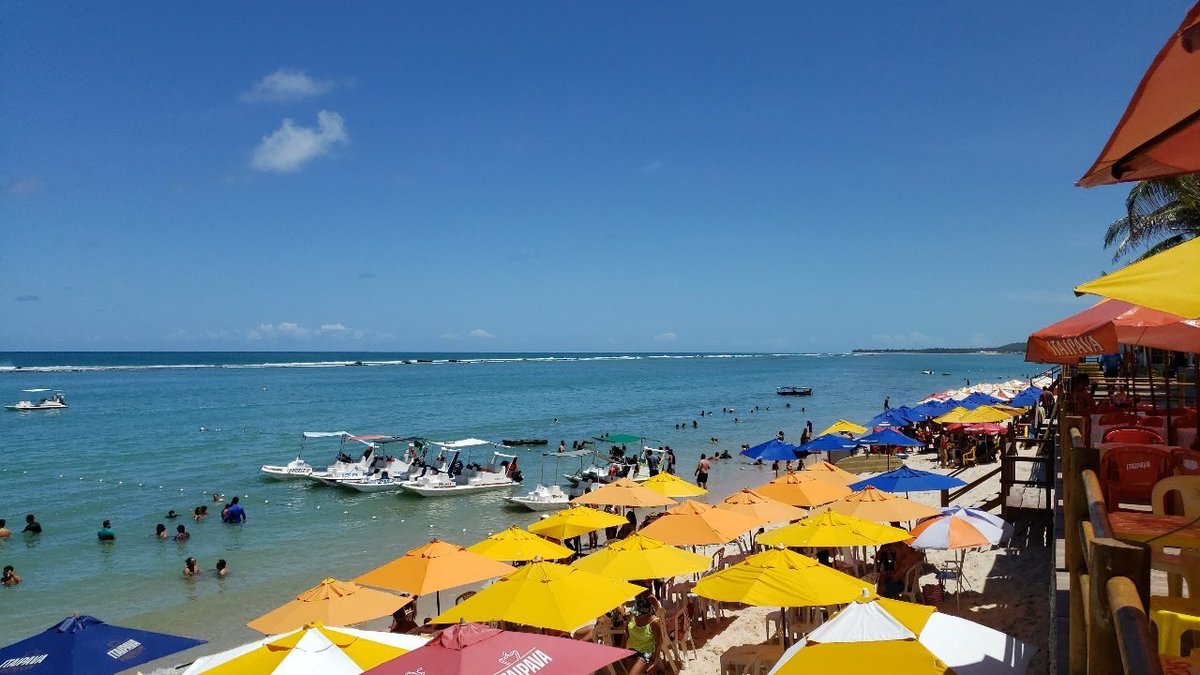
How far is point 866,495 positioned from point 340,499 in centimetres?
1867

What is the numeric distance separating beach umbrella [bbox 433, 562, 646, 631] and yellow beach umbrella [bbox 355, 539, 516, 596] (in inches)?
39.4

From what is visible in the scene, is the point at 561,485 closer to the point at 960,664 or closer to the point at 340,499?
the point at 340,499

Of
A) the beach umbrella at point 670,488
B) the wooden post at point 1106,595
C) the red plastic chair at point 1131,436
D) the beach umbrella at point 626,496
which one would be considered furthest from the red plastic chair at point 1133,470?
the beach umbrella at point 670,488

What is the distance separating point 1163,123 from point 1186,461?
405 centimetres

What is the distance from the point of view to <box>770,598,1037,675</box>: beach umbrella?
4.88 meters

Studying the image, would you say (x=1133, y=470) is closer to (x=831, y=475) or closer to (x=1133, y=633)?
(x=1133, y=633)

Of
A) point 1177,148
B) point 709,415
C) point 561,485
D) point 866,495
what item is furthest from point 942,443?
point 709,415

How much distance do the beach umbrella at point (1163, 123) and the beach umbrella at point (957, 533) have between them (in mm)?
6941

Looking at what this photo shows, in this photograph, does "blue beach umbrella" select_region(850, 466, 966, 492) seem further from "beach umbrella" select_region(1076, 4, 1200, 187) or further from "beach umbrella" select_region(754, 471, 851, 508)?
"beach umbrella" select_region(1076, 4, 1200, 187)

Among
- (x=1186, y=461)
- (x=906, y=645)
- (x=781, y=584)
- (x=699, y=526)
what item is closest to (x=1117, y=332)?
(x=1186, y=461)

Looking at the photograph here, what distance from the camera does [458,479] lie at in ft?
82.4

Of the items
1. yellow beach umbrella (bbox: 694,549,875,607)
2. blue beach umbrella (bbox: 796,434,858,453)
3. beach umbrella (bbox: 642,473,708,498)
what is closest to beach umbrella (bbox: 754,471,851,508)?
beach umbrella (bbox: 642,473,708,498)

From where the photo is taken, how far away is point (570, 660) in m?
5.95

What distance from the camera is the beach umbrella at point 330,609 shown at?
834 cm
